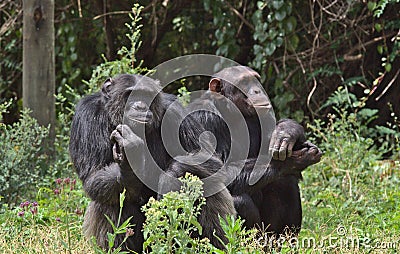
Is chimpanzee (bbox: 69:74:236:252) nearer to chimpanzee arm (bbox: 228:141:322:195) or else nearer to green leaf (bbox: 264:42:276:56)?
chimpanzee arm (bbox: 228:141:322:195)

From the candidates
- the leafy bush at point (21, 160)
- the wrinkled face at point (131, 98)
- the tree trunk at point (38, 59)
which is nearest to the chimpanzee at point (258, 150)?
the wrinkled face at point (131, 98)

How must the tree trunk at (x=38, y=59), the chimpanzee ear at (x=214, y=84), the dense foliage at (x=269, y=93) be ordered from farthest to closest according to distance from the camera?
the tree trunk at (x=38, y=59), the chimpanzee ear at (x=214, y=84), the dense foliage at (x=269, y=93)

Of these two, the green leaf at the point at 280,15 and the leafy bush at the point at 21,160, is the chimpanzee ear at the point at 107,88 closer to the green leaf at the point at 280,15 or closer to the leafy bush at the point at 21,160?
the leafy bush at the point at 21,160

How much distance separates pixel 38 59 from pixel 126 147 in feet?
8.71

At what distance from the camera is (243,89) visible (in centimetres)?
502

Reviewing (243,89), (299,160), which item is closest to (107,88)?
(243,89)

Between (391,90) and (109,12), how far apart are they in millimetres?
3747

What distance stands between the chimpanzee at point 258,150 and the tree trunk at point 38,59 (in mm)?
1911

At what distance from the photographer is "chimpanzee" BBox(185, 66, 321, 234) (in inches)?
185

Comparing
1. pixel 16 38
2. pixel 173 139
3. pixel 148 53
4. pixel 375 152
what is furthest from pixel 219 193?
pixel 16 38

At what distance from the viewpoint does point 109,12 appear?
29.9ft

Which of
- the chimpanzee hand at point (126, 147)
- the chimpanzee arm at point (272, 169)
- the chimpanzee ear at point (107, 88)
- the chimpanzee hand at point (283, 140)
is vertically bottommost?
the chimpanzee arm at point (272, 169)

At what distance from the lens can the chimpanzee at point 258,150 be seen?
4.71m

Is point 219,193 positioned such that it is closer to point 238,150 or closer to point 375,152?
point 238,150
